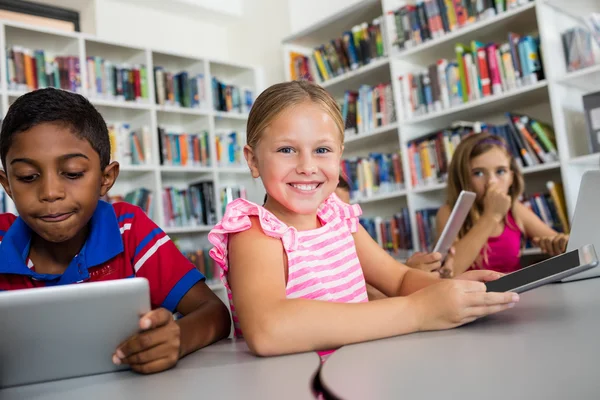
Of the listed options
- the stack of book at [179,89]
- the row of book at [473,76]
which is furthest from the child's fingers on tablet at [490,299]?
the stack of book at [179,89]

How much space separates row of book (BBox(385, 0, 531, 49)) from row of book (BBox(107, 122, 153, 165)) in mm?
1843

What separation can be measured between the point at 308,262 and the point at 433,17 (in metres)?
2.68

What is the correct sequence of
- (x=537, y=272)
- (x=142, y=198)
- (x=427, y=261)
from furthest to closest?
1. (x=142, y=198)
2. (x=427, y=261)
3. (x=537, y=272)

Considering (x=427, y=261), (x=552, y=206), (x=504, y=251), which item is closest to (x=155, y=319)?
(x=427, y=261)

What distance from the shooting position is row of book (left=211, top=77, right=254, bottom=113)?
4316 millimetres

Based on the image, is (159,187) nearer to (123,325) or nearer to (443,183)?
(443,183)

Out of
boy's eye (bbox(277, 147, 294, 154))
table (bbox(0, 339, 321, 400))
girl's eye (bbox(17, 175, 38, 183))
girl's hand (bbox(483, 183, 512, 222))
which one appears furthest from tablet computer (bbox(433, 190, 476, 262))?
girl's eye (bbox(17, 175, 38, 183))

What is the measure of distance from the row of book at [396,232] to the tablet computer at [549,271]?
106 inches

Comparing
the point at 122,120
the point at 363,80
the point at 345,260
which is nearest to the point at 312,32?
the point at 363,80

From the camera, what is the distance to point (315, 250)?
1.06 metres

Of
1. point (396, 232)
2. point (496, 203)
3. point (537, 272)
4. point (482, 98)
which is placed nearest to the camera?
point (537, 272)

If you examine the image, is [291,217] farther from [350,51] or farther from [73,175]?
[350,51]

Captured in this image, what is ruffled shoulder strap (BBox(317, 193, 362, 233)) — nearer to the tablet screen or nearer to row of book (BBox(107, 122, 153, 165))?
the tablet screen

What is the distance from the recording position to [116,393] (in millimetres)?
605
